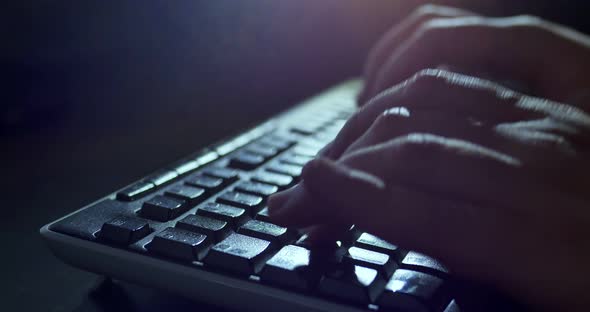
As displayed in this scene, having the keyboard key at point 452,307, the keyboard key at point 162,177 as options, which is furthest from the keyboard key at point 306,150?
the keyboard key at point 452,307

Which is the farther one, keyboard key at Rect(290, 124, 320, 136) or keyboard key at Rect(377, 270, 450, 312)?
keyboard key at Rect(290, 124, 320, 136)

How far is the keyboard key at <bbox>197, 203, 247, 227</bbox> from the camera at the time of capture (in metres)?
0.37

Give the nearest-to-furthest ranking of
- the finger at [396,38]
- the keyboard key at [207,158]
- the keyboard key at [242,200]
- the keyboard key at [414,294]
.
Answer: the keyboard key at [414,294] → the keyboard key at [242,200] → the keyboard key at [207,158] → the finger at [396,38]

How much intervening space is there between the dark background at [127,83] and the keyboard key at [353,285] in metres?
0.15

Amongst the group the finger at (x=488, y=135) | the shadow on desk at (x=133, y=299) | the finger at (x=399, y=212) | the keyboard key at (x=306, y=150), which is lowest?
the shadow on desk at (x=133, y=299)

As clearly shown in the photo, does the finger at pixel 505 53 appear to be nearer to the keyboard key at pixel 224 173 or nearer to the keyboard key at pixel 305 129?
the keyboard key at pixel 305 129

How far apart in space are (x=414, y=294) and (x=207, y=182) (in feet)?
0.65

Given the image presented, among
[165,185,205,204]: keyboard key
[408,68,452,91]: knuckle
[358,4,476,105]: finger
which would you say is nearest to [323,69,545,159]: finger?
[408,68,452,91]: knuckle

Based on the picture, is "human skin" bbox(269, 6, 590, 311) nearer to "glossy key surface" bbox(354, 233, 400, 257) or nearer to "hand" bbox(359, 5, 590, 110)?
"glossy key surface" bbox(354, 233, 400, 257)

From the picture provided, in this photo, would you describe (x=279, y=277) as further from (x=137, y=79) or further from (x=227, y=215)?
(x=137, y=79)

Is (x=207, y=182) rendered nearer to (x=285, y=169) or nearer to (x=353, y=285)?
(x=285, y=169)

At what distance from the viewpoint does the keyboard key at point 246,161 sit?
48cm

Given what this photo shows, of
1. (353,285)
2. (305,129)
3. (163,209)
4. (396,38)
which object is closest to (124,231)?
(163,209)

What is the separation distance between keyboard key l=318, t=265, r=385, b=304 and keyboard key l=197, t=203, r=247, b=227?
0.28 feet
